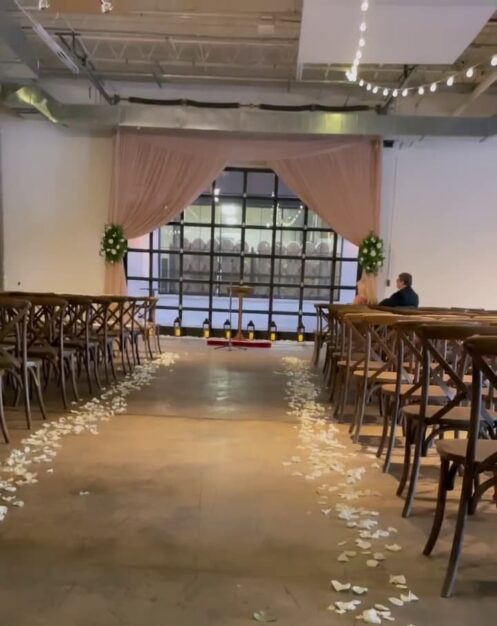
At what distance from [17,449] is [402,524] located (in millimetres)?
2373

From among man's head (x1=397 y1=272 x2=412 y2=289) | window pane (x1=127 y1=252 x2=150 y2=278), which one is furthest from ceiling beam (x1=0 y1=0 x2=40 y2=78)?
man's head (x1=397 y1=272 x2=412 y2=289)

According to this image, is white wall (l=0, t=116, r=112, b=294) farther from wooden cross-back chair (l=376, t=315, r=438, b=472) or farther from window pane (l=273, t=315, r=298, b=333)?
wooden cross-back chair (l=376, t=315, r=438, b=472)

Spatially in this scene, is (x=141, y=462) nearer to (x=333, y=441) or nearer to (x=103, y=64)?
(x=333, y=441)

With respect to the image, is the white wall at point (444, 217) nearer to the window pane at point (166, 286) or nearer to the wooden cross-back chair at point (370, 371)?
the window pane at point (166, 286)

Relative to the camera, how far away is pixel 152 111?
28.9 feet

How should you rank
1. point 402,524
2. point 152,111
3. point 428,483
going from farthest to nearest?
point 152,111
point 428,483
point 402,524

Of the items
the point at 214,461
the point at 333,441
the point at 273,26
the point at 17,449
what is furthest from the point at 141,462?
the point at 273,26

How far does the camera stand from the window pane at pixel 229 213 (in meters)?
10.6

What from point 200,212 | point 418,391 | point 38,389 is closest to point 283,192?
point 200,212

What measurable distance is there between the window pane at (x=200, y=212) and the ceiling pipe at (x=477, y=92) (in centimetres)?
460

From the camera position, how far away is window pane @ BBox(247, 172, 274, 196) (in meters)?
10.5

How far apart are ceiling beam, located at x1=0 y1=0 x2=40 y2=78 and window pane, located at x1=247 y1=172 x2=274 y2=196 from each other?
4.57 metres

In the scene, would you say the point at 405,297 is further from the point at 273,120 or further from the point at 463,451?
the point at 463,451

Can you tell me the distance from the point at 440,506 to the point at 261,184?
8862mm
